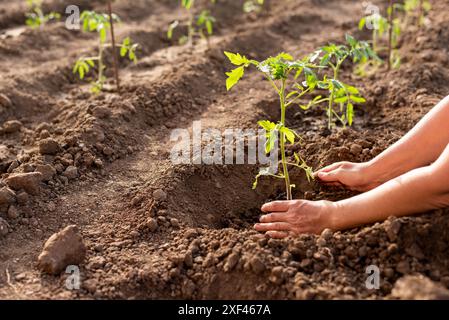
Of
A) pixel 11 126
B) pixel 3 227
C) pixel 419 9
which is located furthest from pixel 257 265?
pixel 419 9

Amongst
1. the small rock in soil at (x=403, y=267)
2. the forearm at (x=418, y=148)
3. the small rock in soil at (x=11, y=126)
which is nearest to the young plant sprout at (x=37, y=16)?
the small rock in soil at (x=11, y=126)

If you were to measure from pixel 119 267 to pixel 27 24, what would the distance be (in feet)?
11.5

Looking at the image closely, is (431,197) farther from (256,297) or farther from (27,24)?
(27,24)

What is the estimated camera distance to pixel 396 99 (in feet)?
11.3

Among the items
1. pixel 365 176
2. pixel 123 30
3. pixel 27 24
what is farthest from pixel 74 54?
pixel 365 176

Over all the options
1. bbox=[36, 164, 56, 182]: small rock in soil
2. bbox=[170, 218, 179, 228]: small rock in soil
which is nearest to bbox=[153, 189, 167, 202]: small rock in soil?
bbox=[170, 218, 179, 228]: small rock in soil

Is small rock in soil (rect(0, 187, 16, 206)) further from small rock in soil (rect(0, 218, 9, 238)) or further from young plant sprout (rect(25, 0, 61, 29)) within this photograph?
young plant sprout (rect(25, 0, 61, 29))

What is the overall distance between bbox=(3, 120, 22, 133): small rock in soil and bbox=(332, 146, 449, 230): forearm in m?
1.96

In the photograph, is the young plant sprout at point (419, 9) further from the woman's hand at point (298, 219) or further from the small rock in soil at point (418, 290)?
the small rock in soil at point (418, 290)

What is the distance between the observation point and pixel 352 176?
2.52 meters

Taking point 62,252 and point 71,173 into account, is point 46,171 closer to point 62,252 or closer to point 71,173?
point 71,173

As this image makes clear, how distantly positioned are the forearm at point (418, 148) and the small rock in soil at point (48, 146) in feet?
5.03

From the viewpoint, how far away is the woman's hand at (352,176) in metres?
2.50

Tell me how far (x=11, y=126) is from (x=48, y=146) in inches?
21.2
